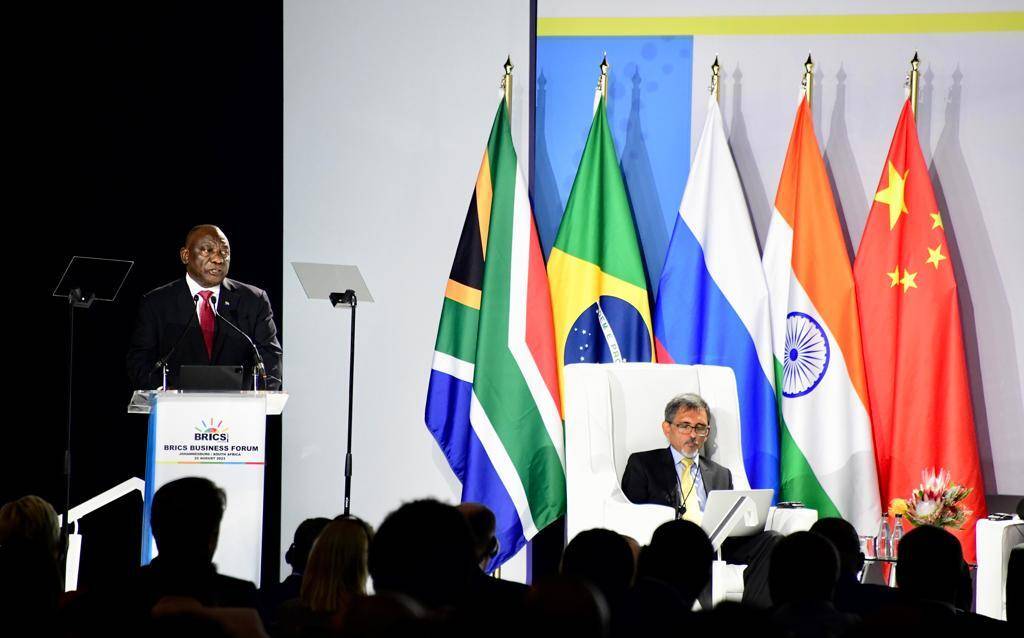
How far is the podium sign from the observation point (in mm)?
4398

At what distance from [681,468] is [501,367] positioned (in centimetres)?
126

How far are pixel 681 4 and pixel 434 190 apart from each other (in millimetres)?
1726

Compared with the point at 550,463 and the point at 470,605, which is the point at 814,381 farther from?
the point at 470,605

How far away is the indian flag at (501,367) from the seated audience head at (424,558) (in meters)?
4.17

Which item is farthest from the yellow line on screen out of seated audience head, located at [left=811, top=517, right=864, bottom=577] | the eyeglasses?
seated audience head, located at [left=811, top=517, right=864, bottom=577]

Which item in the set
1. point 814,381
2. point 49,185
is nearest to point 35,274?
point 49,185

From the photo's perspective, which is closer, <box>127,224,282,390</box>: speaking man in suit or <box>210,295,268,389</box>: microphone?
<box>210,295,268,389</box>: microphone

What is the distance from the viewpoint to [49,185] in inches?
234

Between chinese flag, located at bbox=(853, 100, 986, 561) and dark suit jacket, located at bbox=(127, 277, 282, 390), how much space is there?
10.1ft

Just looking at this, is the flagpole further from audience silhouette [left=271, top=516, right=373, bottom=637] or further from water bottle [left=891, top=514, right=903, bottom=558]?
audience silhouette [left=271, top=516, right=373, bottom=637]

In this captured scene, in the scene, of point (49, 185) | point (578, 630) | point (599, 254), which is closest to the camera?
point (578, 630)

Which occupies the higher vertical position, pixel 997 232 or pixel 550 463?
pixel 997 232

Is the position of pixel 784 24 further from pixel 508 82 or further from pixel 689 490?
pixel 689 490

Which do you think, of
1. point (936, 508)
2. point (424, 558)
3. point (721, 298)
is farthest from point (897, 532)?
point (424, 558)
